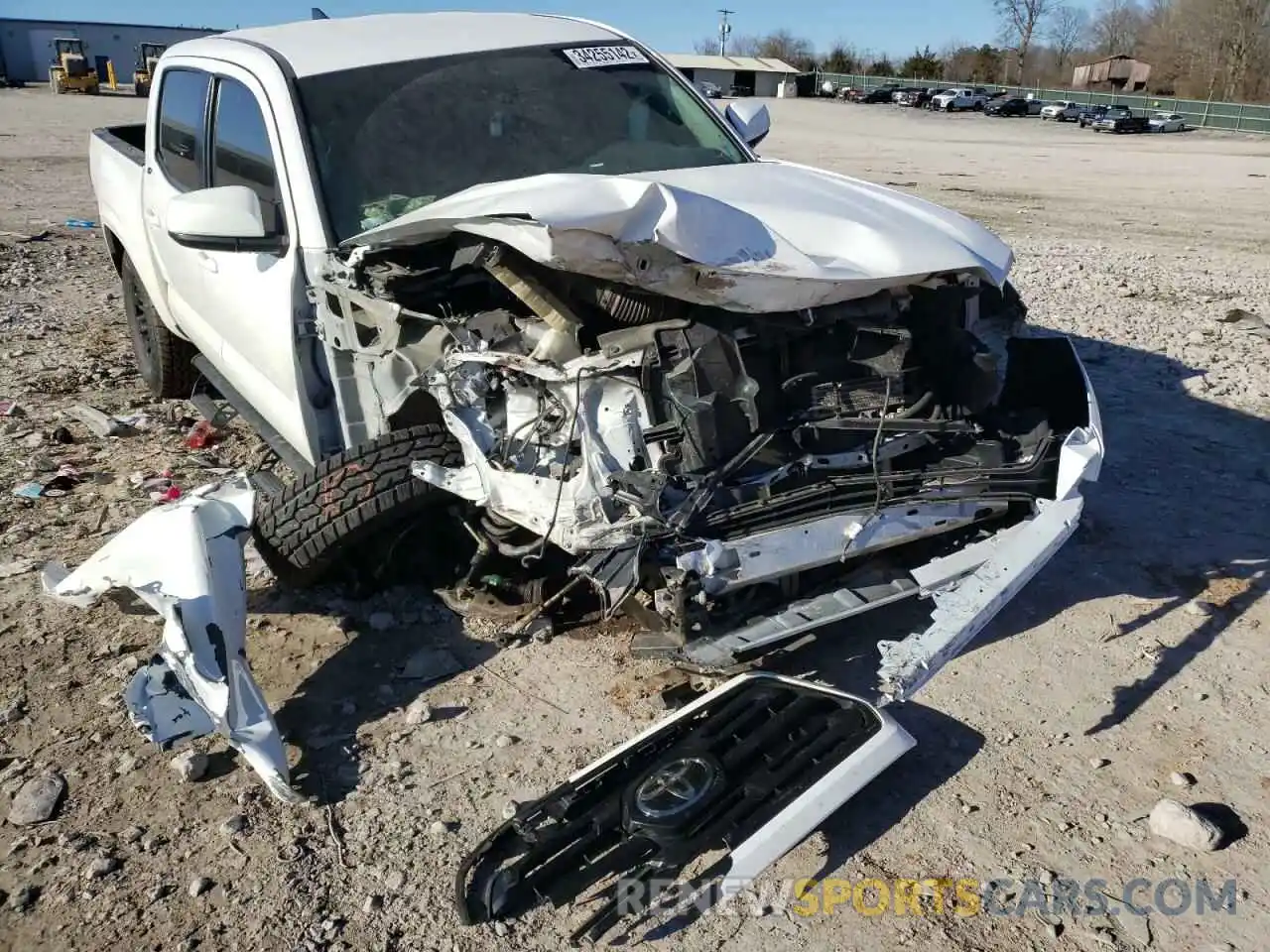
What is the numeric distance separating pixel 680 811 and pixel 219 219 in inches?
93.0

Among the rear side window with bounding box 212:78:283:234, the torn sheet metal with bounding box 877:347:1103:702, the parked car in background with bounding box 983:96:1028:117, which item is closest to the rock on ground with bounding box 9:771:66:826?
the rear side window with bounding box 212:78:283:234

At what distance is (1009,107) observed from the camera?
43.8 meters

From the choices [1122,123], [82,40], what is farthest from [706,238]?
[82,40]

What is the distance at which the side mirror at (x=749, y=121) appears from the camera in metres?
4.63

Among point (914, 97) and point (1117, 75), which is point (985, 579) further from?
point (1117, 75)

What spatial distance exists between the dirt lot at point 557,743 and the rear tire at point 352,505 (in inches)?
11.9

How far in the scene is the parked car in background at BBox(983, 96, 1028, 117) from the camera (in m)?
43.7

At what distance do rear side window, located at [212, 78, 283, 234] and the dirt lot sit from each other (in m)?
1.40

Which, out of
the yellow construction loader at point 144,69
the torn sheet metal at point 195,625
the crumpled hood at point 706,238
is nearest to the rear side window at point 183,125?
the crumpled hood at point 706,238

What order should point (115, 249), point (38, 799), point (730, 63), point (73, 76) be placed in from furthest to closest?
1. point (730, 63)
2. point (73, 76)
3. point (115, 249)
4. point (38, 799)

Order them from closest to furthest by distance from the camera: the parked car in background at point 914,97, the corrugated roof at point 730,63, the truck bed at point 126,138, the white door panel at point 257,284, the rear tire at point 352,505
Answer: the rear tire at point 352,505
the white door panel at point 257,284
the truck bed at point 126,138
the parked car in background at point 914,97
the corrugated roof at point 730,63

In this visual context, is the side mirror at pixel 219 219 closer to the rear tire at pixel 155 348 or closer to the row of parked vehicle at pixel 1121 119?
the rear tire at pixel 155 348

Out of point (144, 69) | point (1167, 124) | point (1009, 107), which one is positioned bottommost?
point (1167, 124)

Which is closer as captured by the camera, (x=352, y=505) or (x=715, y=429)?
(x=715, y=429)
